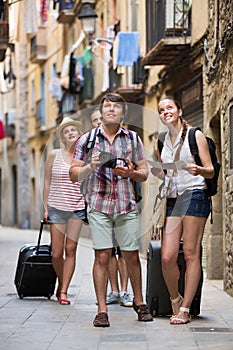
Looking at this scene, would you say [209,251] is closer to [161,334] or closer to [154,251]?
[154,251]

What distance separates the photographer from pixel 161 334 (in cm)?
779

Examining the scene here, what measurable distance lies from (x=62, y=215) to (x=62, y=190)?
26 centimetres

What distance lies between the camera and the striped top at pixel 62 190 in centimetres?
1025

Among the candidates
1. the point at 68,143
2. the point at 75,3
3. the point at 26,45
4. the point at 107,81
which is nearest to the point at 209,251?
the point at 68,143

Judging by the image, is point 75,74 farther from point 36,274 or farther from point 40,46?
point 36,274

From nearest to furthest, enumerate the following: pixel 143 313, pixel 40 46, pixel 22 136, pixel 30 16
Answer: pixel 143 313 < pixel 30 16 < pixel 40 46 < pixel 22 136

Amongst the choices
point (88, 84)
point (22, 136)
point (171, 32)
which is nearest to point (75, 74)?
point (88, 84)

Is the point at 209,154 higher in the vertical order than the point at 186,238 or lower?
higher

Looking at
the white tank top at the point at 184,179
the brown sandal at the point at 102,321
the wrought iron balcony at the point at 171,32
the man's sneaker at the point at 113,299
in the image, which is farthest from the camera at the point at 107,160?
the wrought iron balcony at the point at 171,32

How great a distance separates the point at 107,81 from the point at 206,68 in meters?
10.5

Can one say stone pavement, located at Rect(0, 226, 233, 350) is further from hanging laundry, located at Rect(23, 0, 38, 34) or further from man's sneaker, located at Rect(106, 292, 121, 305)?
hanging laundry, located at Rect(23, 0, 38, 34)

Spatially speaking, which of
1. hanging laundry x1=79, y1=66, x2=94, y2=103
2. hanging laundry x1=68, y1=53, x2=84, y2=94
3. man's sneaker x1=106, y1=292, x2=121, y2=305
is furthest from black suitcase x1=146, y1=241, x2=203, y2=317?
hanging laundry x1=68, y1=53, x2=84, y2=94

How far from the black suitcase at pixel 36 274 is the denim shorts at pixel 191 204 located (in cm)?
235

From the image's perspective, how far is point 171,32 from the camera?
1588 centimetres
